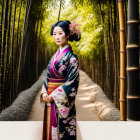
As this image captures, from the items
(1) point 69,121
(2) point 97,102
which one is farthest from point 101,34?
(1) point 69,121

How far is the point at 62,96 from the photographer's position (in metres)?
1.26

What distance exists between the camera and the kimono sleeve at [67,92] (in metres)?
1.26

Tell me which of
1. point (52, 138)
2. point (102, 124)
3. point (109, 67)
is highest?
point (109, 67)

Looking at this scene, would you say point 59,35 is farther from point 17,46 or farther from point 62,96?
point 17,46

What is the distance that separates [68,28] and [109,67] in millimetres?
1917

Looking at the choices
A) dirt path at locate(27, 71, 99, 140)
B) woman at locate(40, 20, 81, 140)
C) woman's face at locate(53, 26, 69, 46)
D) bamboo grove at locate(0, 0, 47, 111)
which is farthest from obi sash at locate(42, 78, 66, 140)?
bamboo grove at locate(0, 0, 47, 111)

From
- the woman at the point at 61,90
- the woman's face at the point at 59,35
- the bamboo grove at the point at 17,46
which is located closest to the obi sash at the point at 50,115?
the woman at the point at 61,90

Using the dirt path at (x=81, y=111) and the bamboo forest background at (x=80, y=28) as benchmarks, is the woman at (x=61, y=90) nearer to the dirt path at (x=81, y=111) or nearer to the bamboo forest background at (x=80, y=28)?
the dirt path at (x=81, y=111)

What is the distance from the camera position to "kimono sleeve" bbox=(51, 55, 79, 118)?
126 centimetres

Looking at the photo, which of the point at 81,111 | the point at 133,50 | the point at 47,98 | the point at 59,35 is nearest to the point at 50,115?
the point at 47,98

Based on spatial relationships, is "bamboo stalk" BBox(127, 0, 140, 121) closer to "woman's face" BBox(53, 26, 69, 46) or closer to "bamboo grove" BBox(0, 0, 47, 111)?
"woman's face" BBox(53, 26, 69, 46)

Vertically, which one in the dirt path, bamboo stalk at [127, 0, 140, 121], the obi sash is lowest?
the dirt path

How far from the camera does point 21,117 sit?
8.13 ft

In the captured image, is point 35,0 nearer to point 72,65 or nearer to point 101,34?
point 101,34
